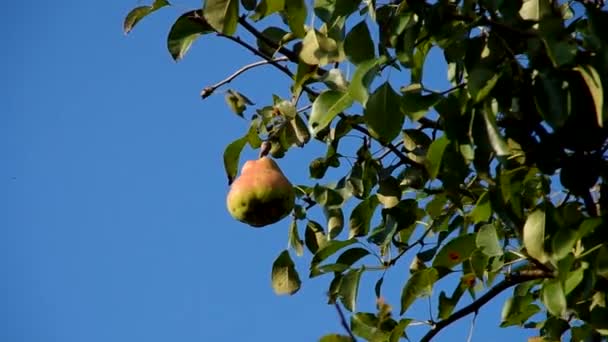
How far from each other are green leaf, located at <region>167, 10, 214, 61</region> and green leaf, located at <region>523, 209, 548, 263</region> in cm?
58

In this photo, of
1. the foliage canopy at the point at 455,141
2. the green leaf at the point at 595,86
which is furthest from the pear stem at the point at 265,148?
the green leaf at the point at 595,86

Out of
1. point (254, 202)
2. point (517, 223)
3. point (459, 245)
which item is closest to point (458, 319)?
point (459, 245)

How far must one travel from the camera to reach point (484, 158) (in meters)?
1.41

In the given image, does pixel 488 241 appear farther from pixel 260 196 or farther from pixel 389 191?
pixel 260 196

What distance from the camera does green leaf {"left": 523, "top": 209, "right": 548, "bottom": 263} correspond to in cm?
154

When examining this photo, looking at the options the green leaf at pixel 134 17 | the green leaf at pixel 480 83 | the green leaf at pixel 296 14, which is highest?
the green leaf at pixel 134 17

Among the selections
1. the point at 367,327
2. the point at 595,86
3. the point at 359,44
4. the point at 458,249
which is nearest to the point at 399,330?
the point at 367,327

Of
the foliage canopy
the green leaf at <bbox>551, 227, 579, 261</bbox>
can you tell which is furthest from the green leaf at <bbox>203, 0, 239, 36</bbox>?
the green leaf at <bbox>551, 227, 579, 261</bbox>

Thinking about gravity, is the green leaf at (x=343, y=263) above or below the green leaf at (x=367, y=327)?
above

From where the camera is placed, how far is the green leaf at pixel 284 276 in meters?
1.95

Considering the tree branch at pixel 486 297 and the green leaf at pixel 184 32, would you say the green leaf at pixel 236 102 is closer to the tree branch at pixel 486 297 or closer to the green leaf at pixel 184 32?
the green leaf at pixel 184 32

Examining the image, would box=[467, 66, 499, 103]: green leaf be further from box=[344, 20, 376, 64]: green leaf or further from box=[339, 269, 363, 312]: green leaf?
box=[339, 269, 363, 312]: green leaf

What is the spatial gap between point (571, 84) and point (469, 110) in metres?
0.13

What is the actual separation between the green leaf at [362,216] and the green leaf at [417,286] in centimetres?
16
